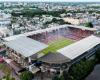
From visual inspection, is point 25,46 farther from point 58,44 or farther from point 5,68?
point 58,44

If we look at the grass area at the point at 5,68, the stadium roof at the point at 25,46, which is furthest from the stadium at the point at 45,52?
the grass area at the point at 5,68

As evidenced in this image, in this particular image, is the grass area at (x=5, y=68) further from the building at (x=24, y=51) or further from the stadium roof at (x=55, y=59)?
the stadium roof at (x=55, y=59)

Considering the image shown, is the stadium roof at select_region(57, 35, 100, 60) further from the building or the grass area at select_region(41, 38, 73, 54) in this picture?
the grass area at select_region(41, 38, 73, 54)

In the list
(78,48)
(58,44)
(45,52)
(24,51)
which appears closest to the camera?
(24,51)

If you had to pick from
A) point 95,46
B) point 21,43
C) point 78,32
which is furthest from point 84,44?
point 78,32

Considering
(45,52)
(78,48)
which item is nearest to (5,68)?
(45,52)

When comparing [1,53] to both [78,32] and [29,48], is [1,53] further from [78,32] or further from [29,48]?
[78,32]

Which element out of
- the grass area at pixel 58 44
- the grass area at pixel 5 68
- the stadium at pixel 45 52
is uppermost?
the stadium at pixel 45 52
